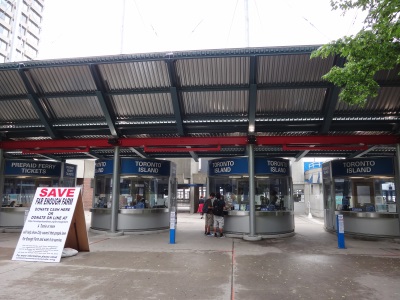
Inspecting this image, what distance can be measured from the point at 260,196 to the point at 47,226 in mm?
7327

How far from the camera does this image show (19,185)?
14.2 m

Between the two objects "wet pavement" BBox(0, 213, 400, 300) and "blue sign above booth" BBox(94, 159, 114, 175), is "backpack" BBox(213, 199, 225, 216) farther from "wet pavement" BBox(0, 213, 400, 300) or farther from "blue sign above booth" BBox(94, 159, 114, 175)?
"blue sign above booth" BBox(94, 159, 114, 175)

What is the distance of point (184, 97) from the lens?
10.9 metres

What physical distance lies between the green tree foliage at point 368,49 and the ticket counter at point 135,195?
8995 mm

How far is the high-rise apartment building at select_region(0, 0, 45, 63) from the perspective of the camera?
61.7 metres

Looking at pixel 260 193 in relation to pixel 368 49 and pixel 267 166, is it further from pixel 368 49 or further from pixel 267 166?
pixel 368 49

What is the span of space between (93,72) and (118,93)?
110 centimetres

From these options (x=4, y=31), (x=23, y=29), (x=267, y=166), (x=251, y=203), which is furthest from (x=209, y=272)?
(x=23, y=29)

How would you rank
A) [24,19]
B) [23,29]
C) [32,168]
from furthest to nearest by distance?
[24,19], [23,29], [32,168]

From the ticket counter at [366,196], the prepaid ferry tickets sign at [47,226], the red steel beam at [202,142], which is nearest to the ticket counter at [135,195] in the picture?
the red steel beam at [202,142]

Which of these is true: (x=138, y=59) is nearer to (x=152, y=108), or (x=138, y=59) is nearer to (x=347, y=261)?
(x=152, y=108)

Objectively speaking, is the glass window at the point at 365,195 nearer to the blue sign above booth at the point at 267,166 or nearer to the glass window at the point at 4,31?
the blue sign above booth at the point at 267,166

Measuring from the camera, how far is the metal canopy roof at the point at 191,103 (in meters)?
9.73

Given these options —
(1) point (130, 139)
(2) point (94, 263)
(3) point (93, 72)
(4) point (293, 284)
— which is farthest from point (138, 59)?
(4) point (293, 284)
